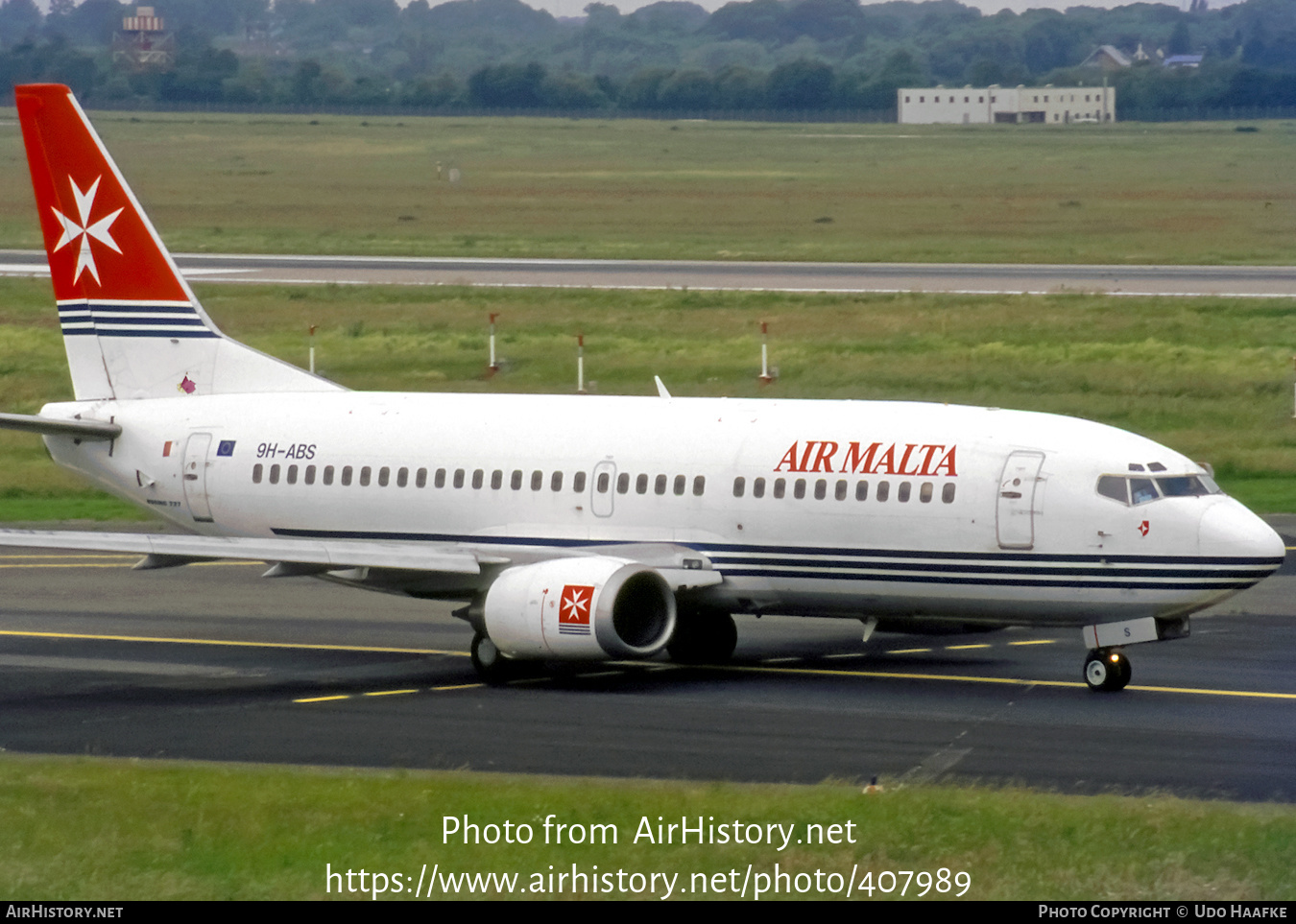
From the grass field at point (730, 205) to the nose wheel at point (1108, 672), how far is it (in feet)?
235

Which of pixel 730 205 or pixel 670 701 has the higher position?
pixel 670 701

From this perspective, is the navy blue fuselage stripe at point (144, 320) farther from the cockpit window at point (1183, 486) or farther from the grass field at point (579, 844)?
the cockpit window at point (1183, 486)

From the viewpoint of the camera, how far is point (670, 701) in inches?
1125

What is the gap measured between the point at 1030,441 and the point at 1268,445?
25.7 metres

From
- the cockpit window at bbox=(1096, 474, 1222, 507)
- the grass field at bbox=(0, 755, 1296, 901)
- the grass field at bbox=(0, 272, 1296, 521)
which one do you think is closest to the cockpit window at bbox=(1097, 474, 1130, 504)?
the cockpit window at bbox=(1096, 474, 1222, 507)

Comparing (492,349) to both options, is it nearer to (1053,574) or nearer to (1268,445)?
(1268,445)

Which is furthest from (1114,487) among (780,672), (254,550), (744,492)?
(254,550)

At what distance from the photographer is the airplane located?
28.4 metres

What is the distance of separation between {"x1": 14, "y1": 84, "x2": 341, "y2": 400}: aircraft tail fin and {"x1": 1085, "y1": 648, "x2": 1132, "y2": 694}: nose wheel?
13.8 metres

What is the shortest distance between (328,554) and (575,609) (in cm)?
369

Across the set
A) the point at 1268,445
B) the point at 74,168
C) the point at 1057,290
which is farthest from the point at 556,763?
the point at 1057,290

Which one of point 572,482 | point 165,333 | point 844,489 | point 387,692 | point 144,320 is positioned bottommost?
point 387,692

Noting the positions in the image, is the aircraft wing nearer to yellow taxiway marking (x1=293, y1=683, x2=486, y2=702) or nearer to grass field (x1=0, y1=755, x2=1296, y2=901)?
yellow taxiway marking (x1=293, y1=683, x2=486, y2=702)

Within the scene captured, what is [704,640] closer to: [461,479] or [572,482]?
[572,482]
